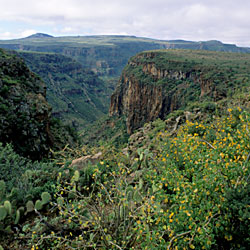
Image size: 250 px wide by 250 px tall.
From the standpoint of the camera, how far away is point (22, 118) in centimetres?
1255

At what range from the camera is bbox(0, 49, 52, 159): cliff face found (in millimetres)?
11719

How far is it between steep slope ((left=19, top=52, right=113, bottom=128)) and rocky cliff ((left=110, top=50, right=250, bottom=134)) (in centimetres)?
1644

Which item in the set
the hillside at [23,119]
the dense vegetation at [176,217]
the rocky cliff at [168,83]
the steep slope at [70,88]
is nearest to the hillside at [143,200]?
the dense vegetation at [176,217]

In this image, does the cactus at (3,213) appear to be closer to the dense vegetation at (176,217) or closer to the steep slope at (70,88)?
the dense vegetation at (176,217)

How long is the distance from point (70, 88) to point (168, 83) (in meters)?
52.4

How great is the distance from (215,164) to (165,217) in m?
1.26

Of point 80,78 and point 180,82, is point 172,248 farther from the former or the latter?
point 80,78

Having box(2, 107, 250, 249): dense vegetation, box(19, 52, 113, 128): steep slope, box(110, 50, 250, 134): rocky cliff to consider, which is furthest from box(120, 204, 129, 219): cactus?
box(19, 52, 113, 128): steep slope

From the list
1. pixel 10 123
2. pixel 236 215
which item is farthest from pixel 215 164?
pixel 10 123

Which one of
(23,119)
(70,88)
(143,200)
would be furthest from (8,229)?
(70,88)

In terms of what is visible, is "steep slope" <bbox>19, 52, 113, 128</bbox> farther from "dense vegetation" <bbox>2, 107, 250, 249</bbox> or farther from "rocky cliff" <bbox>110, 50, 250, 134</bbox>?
"dense vegetation" <bbox>2, 107, 250, 249</bbox>

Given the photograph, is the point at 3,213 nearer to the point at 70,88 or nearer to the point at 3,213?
the point at 3,213

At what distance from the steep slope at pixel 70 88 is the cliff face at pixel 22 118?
47.3 meters

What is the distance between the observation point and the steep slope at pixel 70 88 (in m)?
69.4
